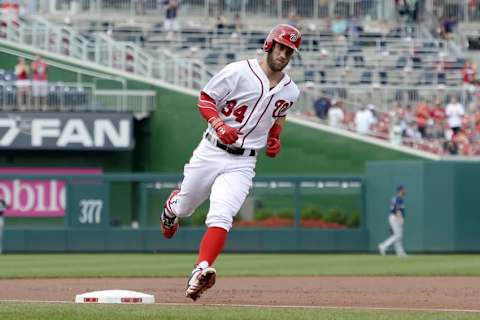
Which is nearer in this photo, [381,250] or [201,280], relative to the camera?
[201,280]

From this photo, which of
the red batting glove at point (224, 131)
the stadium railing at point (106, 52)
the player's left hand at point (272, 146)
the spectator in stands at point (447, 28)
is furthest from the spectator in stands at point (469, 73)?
the red batting glove at point (224, 131)

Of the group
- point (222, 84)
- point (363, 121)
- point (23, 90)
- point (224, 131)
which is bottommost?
point (363, 121)

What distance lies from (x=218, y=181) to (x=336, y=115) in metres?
19.5

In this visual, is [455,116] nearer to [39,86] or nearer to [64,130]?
[64,130]

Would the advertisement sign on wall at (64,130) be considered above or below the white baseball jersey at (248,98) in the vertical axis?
below

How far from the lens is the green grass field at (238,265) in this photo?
17.7 meters

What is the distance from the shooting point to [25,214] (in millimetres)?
28391

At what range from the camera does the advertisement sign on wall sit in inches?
1156

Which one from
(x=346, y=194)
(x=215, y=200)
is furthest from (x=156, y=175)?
(x=215, y=200)

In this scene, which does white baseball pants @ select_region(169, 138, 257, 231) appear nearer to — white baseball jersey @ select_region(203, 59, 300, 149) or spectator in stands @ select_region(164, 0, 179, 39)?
white baseball jersey @ select_region(203, 59, 300, 149)

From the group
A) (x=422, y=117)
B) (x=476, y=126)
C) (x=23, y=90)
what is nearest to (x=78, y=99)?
(x=23, y=90)

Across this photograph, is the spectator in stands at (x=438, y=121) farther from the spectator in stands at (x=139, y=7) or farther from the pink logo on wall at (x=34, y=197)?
the spectator in stands at (x=139, y=7)

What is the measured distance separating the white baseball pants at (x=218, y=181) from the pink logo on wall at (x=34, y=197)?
17.6 metres

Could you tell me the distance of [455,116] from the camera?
28.0 metres
